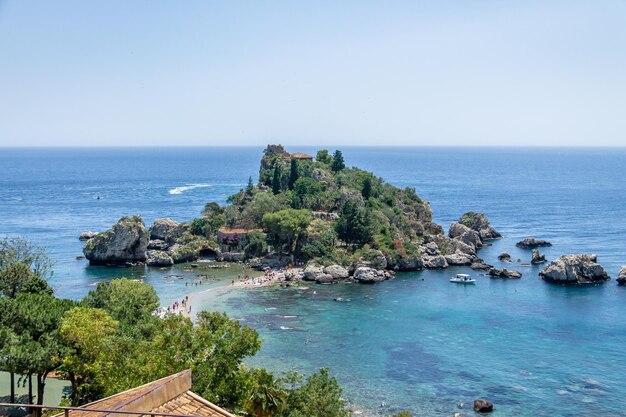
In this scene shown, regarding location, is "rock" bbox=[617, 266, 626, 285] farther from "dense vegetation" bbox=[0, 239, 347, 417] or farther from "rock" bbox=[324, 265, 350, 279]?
"dense vegetation" bbox=[0, 239, 347, 417]

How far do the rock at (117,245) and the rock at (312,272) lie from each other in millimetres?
24298

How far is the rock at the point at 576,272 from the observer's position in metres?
70.2

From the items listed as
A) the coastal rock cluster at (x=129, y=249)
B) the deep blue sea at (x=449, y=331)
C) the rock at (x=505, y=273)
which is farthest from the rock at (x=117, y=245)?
the rock at (x=505, y=273)

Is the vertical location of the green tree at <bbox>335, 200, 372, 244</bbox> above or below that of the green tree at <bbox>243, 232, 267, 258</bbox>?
above

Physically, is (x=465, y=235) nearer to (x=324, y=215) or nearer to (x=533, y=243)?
(x=533, y=243)

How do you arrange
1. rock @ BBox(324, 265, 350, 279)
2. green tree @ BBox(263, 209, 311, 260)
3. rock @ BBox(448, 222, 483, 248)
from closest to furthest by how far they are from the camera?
rock @ BBox(324, 265, 350, 279) < green tree @ BBox(263, 209, 311, 260) < rock @ BBox(448, 222, 483, 248)

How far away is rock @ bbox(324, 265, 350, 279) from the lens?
70875 mm

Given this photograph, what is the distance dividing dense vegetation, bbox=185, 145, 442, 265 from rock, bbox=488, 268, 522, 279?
1060 centimetres

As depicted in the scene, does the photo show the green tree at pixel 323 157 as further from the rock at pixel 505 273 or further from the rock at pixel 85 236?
the rock at pixel 505 273


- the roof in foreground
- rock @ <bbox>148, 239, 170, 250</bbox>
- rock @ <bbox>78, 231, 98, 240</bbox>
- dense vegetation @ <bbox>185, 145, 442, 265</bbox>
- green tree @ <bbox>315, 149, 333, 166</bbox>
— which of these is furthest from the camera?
green tree @ <bbox>315, 149, 333, 166</bbox>

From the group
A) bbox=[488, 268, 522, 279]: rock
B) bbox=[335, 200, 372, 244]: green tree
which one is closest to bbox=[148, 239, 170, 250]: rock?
bbox=[335, 200, 372, 244]: green tree

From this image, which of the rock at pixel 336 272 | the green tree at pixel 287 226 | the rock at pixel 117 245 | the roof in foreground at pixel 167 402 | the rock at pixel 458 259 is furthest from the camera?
the rock at pixel 458 259

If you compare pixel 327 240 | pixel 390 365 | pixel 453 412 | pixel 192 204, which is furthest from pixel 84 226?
pixel 453 412

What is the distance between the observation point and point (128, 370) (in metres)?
23.2
